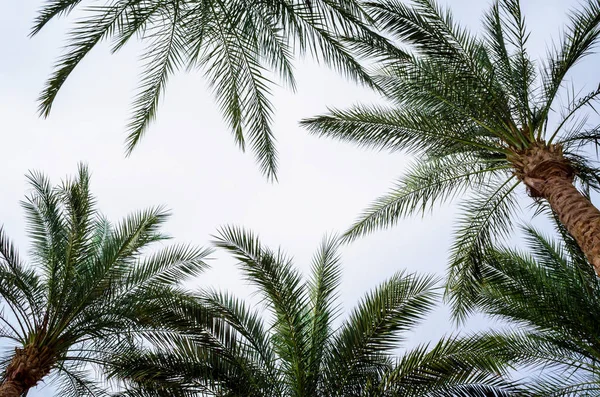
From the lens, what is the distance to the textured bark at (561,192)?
570cm

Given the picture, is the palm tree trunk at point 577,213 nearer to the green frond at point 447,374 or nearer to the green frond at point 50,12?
the green frond at point 447,374

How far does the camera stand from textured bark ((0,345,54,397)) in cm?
737

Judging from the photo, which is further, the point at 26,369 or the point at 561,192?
the point at 26,369

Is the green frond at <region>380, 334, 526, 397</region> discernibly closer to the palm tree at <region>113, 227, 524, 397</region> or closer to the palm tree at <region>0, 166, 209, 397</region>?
the palm tree at <region>113, 227, 524, 397</region>

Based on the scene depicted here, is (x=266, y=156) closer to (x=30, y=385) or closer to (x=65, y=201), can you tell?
(x=65, y=201)

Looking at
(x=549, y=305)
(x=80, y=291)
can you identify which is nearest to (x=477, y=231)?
(x=549, y=305)

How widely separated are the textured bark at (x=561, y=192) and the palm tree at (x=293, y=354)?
1.68 m

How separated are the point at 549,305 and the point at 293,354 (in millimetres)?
3469

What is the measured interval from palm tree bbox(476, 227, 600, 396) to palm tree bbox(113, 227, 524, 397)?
2.79 ft

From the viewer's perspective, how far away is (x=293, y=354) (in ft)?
23.7

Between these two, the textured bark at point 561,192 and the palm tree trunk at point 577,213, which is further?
the textured bark at point 561,192

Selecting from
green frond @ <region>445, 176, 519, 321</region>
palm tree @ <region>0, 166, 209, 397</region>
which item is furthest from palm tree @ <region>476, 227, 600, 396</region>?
palm tree @ <region>0, 166, 209, 397</region>

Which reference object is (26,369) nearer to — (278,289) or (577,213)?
(278,289)

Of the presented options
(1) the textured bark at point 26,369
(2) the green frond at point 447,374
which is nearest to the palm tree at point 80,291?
(1) the textured bark at point 26,369
